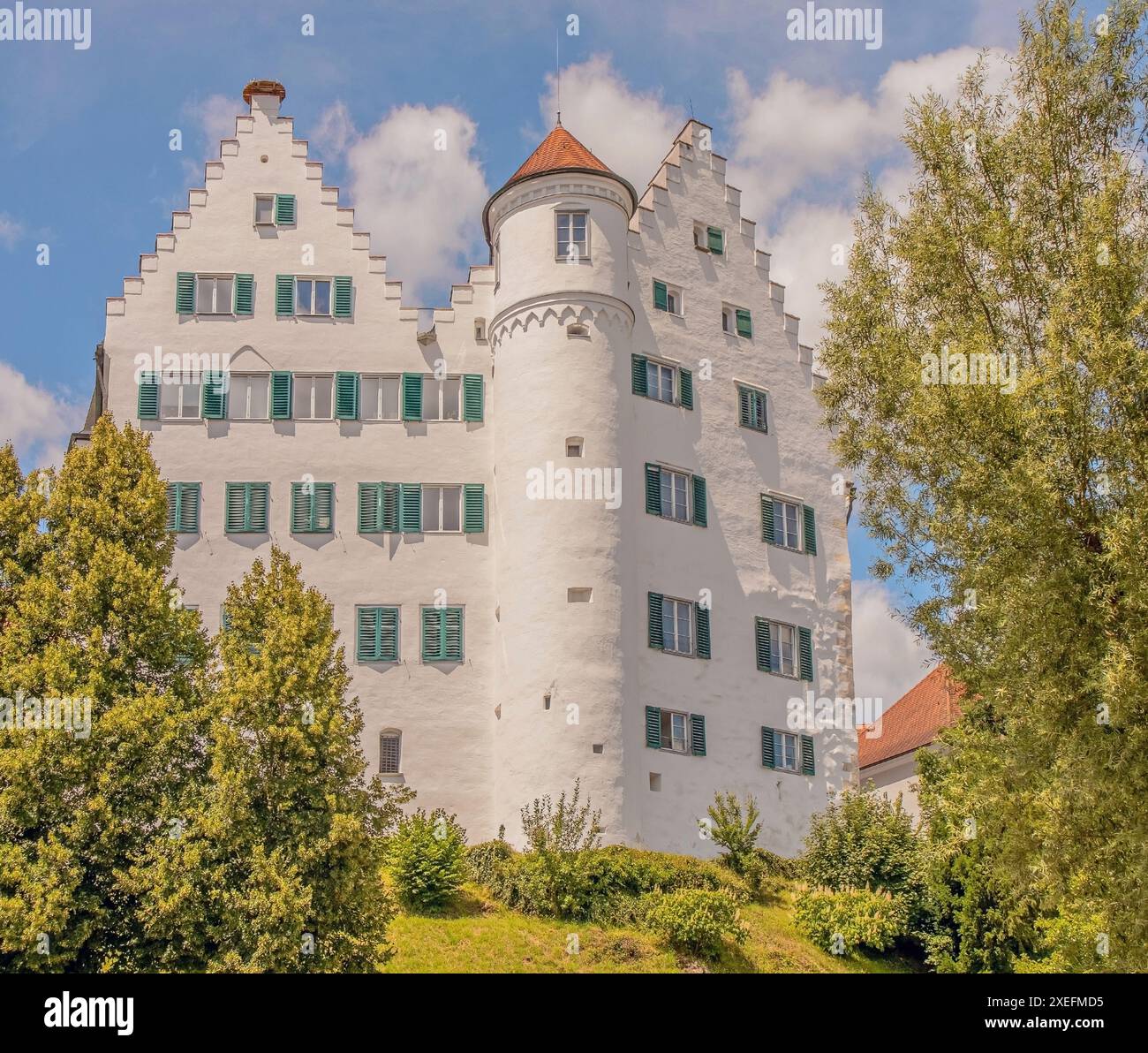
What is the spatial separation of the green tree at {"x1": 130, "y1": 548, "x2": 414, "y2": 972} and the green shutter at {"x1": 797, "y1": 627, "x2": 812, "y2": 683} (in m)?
20.0

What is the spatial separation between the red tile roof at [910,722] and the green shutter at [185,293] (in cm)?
2896

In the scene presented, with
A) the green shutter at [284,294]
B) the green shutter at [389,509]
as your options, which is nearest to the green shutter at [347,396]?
the green shutter at [389,509]

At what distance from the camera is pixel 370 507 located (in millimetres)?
46031

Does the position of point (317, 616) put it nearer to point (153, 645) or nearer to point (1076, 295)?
point (153, 645)

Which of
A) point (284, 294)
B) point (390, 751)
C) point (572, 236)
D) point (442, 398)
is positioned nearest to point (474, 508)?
point (442, 398)

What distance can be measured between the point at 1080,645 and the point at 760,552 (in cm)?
2513

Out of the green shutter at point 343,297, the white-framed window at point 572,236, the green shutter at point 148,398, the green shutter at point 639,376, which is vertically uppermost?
→ the white-framed window at point 572,236

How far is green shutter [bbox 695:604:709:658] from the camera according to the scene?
46.3 m

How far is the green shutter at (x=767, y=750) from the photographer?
46.3 meters

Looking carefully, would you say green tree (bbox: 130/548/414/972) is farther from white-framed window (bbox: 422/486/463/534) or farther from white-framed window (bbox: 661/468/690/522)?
white-framed window (bbox: 661/468/690/522)

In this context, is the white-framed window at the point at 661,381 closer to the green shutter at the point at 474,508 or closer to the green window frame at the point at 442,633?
the green shutter at the point at 474,508

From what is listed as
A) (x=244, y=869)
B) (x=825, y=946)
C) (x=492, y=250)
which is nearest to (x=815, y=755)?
(x=825, y=946)

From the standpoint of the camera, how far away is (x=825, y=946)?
3881cm

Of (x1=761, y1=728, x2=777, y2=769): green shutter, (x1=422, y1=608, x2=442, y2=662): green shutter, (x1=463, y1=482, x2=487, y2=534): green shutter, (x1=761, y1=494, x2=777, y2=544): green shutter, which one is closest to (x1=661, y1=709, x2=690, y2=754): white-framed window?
(x1=761, y1=728, x2=777, y2=769): green shutter
